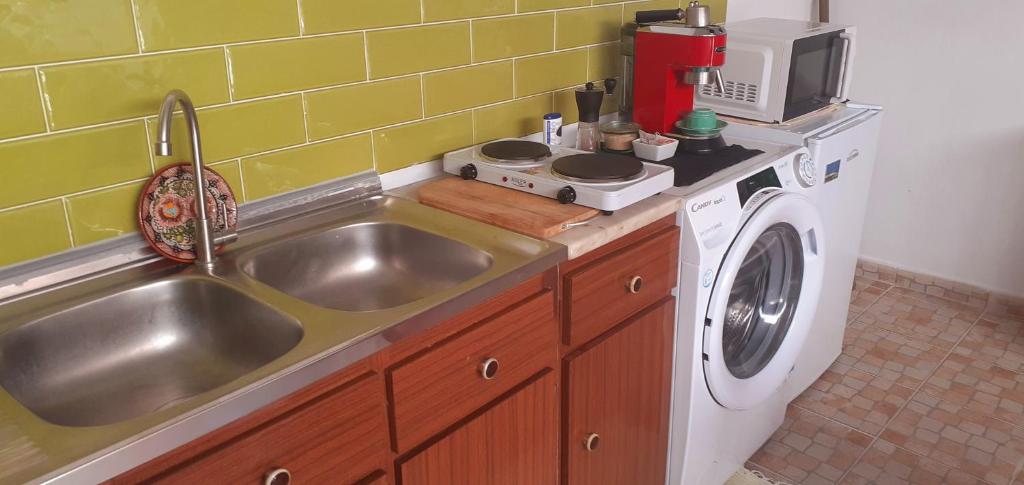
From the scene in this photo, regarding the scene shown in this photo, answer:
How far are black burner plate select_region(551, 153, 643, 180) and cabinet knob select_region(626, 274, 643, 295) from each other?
0.71 ft

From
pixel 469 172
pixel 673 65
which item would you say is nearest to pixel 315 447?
pixel 469 172

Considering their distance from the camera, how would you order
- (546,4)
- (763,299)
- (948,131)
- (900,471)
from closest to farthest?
(546,4) → (763,299) → (900,471) → (948,131)

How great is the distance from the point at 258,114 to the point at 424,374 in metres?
0.65

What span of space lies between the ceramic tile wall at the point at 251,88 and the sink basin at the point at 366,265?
0.49 ft

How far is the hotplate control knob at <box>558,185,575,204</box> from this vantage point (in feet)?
5.34

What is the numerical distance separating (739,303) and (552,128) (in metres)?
0.69

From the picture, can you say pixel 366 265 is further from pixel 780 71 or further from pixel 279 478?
pixel 780 71

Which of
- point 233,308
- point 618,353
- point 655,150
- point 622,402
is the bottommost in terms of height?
point 622,402

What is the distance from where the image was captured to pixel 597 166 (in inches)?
68.6

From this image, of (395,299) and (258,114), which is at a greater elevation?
(258,114)

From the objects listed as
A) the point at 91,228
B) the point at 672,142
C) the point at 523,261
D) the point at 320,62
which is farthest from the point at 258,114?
the point at 672,142

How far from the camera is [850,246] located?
2.55 metres

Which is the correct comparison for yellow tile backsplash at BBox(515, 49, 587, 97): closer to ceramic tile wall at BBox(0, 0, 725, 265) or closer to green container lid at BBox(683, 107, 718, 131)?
ceramic tile wall at BBox(0, 0, 725, 265)

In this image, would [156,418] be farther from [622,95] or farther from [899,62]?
[899,62]
